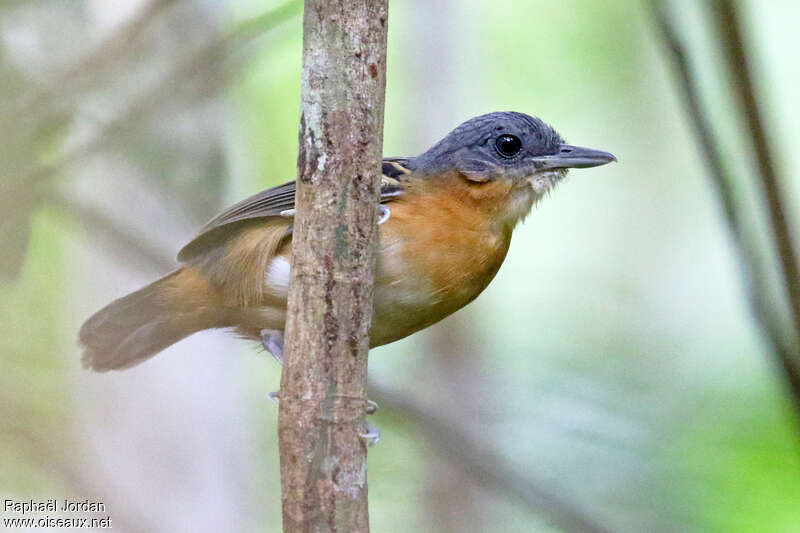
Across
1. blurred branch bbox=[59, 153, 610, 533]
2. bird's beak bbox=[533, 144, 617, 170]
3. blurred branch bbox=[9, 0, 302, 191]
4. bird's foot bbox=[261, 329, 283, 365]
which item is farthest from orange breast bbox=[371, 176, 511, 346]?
blurred branch bbox=[9, 0, 302, 191]

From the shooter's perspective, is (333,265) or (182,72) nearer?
(333,265)

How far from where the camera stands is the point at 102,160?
5664mm

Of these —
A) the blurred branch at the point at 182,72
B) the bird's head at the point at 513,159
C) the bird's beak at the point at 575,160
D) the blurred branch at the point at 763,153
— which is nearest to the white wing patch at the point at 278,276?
the bird's head at the point at 513,159

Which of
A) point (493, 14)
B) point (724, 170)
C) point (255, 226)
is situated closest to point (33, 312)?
point (255, 226)

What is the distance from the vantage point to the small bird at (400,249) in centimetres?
414

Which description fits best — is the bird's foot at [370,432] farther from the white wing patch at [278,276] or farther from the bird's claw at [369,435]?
the white wing patch at [278,276]

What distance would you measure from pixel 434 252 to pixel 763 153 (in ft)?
5.65

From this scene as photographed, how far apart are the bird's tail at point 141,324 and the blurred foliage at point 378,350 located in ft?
0.62

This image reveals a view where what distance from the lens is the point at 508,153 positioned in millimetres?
4535

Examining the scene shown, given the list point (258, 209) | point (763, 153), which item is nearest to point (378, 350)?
point (258, 209)

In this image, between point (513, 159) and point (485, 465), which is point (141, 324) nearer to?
point (485, 465)

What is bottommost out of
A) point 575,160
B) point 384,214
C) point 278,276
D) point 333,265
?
point 333,265

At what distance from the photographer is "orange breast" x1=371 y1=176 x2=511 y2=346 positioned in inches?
161

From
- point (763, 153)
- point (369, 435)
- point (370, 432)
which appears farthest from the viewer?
point (370, 432)
